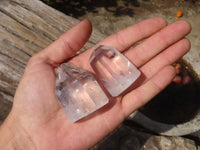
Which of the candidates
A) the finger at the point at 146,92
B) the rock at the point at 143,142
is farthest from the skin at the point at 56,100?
the rock at the point at 143,142

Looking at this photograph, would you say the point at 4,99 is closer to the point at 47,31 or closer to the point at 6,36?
the point at 6,36

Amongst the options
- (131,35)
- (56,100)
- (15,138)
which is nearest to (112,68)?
(131,35)

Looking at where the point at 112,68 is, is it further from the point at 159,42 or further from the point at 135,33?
the point at 159,42

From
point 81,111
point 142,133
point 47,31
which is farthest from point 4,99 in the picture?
point 142,133

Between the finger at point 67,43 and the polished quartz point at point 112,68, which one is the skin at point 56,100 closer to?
the finger at point 67,43

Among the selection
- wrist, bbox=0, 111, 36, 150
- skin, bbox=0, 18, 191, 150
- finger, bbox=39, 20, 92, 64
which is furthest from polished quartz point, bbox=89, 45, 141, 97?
wrist, bbox=0, 111, 36, 150

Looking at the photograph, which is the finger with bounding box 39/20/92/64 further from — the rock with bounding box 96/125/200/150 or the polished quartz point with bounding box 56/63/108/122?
the rock with bounding box 96/125/200/150
